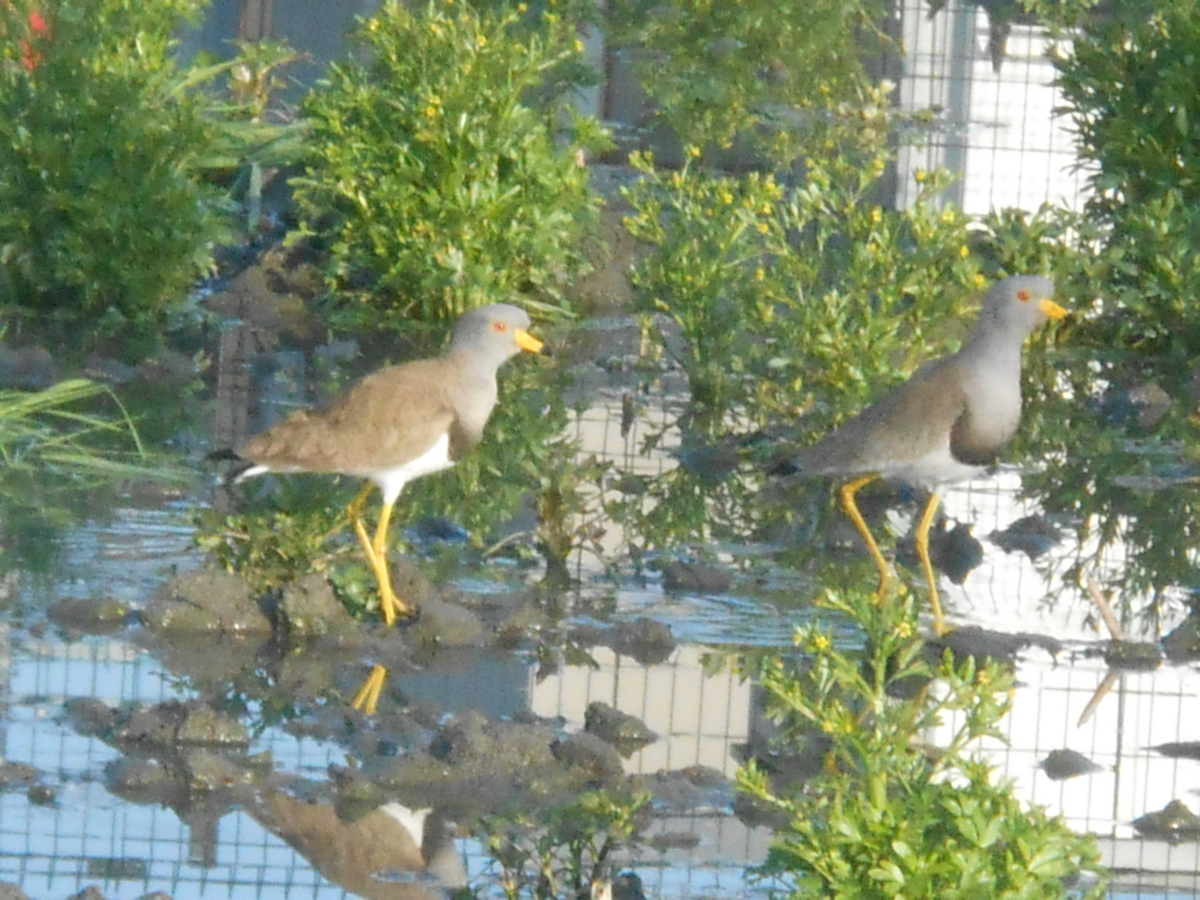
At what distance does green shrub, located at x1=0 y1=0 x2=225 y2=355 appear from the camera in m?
11.7

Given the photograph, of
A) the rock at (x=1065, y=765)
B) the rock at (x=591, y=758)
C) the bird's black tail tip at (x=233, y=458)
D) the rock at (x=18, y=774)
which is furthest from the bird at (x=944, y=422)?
the rock at (x=18, y=774)

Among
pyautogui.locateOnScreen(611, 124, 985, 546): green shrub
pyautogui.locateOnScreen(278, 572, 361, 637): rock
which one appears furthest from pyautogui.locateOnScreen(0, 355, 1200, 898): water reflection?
pyautogui.locateOnScreen(611, 124, 985, 546): green shrub

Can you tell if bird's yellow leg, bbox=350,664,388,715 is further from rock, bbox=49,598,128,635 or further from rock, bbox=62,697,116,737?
rock, bbox=49,598,128,635

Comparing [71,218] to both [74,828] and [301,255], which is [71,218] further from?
[74,828]

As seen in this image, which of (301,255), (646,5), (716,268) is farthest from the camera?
(646,5)

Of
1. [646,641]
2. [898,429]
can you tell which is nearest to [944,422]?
[898,429]

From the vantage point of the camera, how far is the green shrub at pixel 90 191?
1173cm

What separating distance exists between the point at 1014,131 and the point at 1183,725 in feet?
47.4

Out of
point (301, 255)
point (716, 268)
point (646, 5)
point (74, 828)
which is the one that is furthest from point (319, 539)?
point (646, 5)

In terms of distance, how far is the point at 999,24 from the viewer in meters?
19.9

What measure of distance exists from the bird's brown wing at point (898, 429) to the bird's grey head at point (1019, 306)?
0.22 metres

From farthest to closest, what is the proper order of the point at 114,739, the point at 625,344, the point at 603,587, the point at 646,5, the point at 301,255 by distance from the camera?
the point at 646,5
the point at 301,255
the point at 625,344
the point at 603,587
the point at 114,739

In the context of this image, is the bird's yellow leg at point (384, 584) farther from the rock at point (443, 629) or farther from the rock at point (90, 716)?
the rock at point (90, 716)

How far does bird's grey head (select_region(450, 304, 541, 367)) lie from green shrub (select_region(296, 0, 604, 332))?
3900mm
